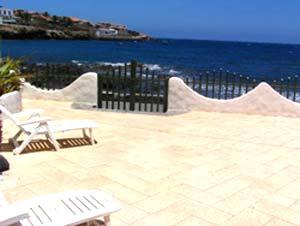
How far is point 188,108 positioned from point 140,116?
63.5 inches

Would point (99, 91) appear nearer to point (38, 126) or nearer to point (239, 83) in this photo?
point (239, 83)

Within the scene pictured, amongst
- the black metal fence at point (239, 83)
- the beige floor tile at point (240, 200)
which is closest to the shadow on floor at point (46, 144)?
the beige floor tile at point (240, 200)

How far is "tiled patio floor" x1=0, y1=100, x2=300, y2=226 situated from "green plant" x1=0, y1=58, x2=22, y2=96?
126 cm

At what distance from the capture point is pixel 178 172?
18.7 ft

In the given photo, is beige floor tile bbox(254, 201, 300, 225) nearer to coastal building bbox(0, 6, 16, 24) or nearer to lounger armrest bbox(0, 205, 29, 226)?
lounger armrest bbox(0, 205, 29, 226)

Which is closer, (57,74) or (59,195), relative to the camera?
(59,195)

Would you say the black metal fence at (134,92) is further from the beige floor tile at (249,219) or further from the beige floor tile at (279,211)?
the beige floor tile at (249,219)

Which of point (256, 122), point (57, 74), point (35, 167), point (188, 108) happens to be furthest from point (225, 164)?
point (57, 74)

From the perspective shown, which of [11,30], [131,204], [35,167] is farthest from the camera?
[11,30]

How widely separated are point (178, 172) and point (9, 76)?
211 inches

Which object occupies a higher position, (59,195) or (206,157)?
(59,195)

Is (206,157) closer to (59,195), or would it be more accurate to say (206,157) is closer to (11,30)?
(59,195)

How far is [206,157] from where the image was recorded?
6.53m

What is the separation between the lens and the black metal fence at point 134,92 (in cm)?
1105
